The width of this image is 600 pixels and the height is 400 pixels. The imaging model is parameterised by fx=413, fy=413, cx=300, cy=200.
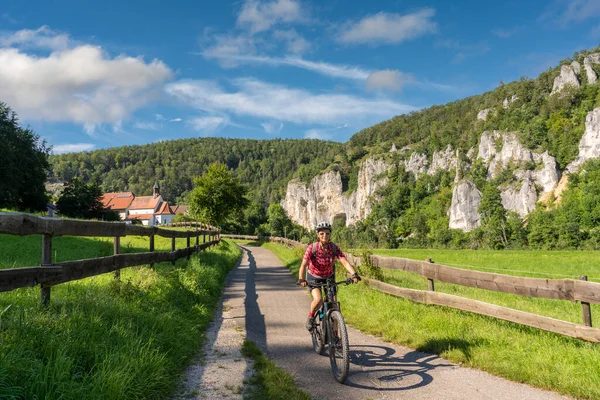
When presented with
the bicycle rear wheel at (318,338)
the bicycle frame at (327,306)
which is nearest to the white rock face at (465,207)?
the bicycle rear wheel at (318,338)

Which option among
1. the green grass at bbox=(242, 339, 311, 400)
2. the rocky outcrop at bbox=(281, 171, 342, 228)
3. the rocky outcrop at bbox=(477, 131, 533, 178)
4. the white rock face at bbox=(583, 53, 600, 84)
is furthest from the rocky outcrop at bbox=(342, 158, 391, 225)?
the green grass at bbox=(242, 339, 311, 400)

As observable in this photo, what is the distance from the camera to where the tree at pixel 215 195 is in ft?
125

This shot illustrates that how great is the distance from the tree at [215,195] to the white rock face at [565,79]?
12940 cm

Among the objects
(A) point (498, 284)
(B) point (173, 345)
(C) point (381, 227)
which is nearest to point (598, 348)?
(A) point (498, 284)

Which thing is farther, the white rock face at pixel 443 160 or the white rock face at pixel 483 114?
the white rock face at pixel 483 114

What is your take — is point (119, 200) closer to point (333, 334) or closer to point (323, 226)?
point (323, 226)

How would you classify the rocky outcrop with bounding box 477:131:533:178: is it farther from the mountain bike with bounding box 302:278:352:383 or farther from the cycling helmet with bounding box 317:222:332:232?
the mountain bike with bounding box 302:278:352:383

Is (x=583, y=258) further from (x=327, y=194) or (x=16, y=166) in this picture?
(x=327, y=194)

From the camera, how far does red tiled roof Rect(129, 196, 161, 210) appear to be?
13257 cm

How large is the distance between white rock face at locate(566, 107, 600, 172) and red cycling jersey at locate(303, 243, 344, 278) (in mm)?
123095

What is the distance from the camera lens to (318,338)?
18.5 feet

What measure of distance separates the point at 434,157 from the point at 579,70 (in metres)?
52.6

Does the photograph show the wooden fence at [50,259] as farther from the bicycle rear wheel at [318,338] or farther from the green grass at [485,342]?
the green grass at [485,342]

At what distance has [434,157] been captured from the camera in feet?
517
